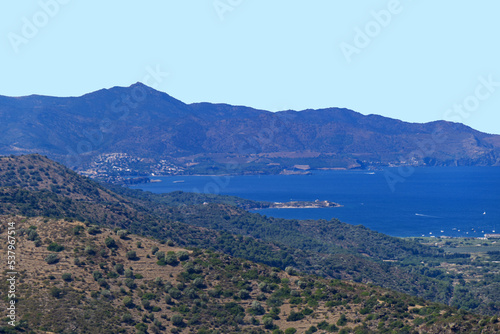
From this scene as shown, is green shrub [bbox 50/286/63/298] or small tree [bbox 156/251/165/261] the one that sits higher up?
small tree [bbox 156/251/165/261]

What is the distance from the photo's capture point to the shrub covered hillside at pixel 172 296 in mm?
48188

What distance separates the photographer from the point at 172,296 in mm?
56031

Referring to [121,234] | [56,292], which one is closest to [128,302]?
[56,292]

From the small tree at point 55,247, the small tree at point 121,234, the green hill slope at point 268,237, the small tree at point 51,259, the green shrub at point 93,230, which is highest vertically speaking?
the green shrub at point 93,230

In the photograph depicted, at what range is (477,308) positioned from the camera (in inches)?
3509

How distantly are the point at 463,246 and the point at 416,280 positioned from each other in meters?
52.2

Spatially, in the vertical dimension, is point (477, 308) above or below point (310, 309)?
below

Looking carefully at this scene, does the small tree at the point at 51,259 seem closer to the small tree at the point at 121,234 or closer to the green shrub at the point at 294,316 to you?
the small tree at the point at 121,234

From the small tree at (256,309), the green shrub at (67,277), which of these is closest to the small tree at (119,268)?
the green shrub at (67,277)

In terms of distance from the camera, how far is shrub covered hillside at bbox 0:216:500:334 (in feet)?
158

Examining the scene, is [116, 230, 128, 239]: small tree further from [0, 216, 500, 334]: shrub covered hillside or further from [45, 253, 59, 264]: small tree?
[45, 253, 59, 264]: small tree

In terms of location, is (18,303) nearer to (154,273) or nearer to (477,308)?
(154,273)

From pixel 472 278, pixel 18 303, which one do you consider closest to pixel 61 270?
pixel 18 303

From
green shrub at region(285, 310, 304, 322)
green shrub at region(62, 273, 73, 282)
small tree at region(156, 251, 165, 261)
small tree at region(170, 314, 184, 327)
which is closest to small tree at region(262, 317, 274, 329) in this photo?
green shrub at region(285, 310, 304, 322)
